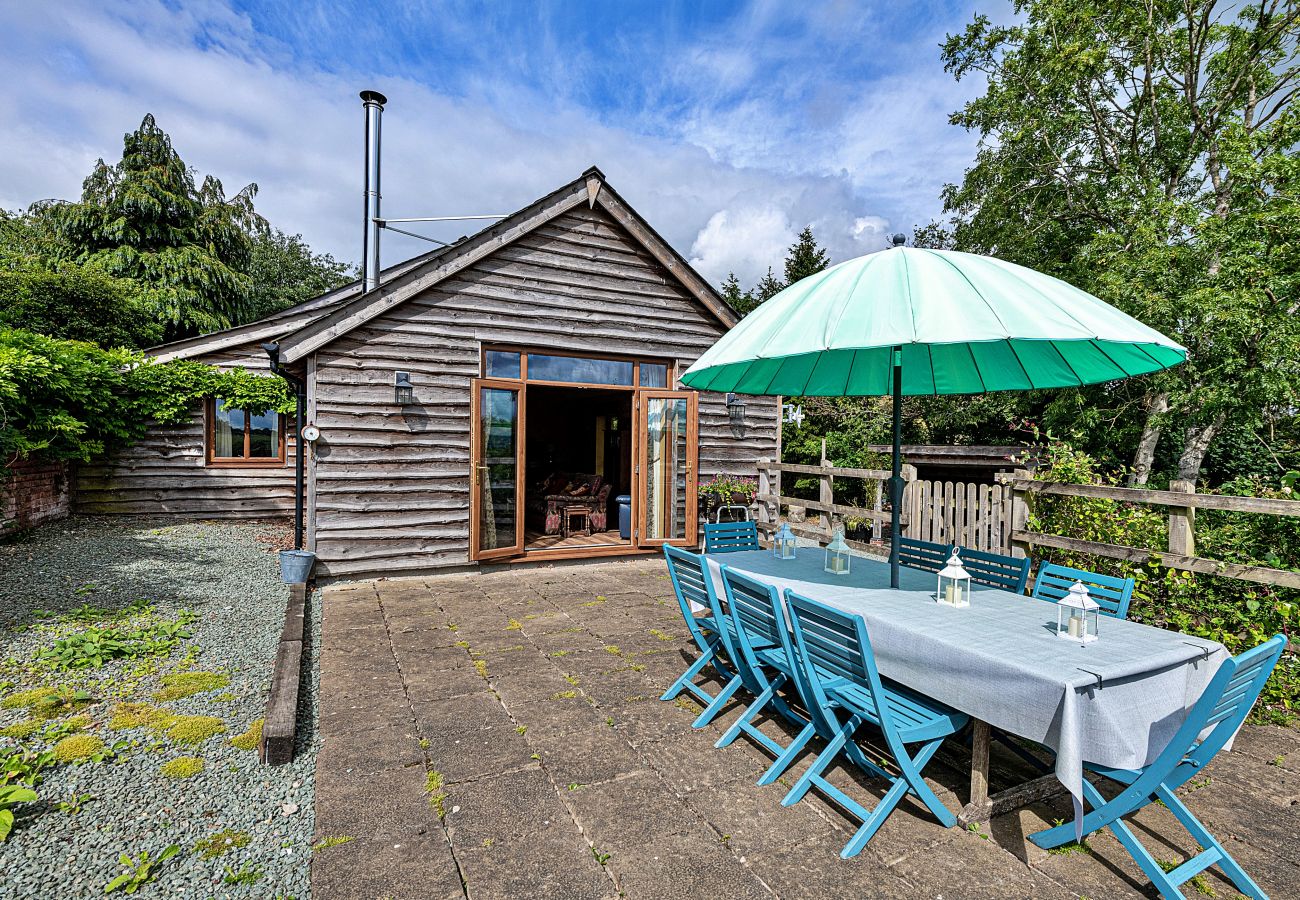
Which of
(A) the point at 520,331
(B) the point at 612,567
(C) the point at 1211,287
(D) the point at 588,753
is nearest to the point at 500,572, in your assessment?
(B) the point at 612,567

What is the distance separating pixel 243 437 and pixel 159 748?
9.42 metres

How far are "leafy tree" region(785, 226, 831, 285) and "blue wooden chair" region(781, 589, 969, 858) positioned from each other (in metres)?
20.5

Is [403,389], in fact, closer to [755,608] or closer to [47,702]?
[47,702]

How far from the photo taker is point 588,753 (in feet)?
9.87

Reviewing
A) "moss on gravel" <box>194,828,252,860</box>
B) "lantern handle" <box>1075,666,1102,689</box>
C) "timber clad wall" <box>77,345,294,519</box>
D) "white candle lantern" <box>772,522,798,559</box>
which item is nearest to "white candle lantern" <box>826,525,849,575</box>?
"white candle lantern" <box>772,522,798,559</box>

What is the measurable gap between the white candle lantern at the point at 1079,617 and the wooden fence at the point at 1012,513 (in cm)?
163

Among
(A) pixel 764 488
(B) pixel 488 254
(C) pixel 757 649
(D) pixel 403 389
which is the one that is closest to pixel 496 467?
(D) pixel 403 389

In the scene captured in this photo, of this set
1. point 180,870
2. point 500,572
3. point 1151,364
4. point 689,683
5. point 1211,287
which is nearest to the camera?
point 180,870

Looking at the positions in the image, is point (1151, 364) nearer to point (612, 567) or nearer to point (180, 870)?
point (180, 870)

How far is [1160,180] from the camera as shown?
13039 mm

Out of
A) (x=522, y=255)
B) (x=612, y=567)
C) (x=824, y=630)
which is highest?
(x=522, y=255)

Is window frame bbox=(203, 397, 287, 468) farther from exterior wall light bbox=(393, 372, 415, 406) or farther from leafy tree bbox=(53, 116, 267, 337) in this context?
leafy tree bbox=(53, 116, 267, 337)

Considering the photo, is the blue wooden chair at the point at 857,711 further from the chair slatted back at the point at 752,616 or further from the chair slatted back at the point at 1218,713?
the chair slatted back at the point at 1218,713

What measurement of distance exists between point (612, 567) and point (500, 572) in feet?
4.51
